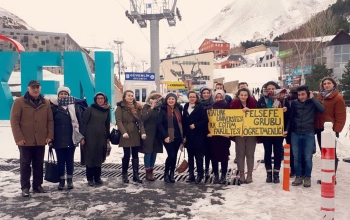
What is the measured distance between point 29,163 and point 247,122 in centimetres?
420

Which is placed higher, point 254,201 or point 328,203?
point 328,203

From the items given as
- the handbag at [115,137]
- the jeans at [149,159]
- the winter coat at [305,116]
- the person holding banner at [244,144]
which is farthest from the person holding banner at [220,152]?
the handbag at [115,137]

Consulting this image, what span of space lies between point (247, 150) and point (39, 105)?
4058 millimetres

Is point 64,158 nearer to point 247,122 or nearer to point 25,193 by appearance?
point 25,193

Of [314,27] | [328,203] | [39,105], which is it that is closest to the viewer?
[328,203]

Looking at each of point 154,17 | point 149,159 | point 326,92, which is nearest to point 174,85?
point 154,17

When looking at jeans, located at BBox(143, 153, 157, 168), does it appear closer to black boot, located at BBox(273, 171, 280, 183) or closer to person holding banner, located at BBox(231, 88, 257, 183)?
person holding banner, located at BBox(231, 88, 257, 183)

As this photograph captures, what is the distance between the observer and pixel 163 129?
666cm

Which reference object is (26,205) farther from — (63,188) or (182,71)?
(182,71)

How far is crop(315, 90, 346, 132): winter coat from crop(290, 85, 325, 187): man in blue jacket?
0.96 feet

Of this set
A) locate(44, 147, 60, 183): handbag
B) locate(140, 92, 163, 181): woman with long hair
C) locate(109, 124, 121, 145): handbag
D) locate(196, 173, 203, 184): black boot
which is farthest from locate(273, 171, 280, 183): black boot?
locate(44, 147, 60, 183): handbag

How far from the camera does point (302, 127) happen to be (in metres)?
6.30

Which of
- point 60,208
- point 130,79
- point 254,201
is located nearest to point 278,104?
point 254,201

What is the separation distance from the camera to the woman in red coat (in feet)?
20.9
